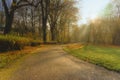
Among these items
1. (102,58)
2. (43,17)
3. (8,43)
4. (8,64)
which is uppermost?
(43,17)

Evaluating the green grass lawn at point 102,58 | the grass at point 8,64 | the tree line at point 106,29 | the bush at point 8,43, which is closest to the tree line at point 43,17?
the tree line at point 106,29

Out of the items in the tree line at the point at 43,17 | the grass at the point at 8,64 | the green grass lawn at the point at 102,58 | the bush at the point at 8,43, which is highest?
the tree line at the point at 43,17

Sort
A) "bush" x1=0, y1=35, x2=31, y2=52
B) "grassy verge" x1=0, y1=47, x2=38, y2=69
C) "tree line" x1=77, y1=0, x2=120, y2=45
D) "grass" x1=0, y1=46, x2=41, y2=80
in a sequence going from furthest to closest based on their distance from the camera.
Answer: "tree line" x1=77, y1=0, x2=120, y2=45 < "bush" x1=0, y1=35, x2=31, y2=52 < "grassy verge" x1=0, y1=47, x2=38, y2=69 < "grass" x1=0, y1=46, x2=41, y2=80

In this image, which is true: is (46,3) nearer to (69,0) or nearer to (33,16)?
(69,0)

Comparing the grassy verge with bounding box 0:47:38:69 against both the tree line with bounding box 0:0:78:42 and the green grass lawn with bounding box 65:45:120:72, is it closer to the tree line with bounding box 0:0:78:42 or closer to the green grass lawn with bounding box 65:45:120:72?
the green grass lawn with bounding box 65:45:120:72

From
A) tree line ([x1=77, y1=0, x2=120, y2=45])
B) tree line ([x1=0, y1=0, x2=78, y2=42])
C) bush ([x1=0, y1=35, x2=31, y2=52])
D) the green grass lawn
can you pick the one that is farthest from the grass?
tree line ([x1=77, y1=0, x2=120, y2=45])

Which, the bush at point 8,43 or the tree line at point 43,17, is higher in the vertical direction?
the tree line at point 43,17

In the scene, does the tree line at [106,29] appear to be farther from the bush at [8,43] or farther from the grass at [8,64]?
the grass at [8,64]

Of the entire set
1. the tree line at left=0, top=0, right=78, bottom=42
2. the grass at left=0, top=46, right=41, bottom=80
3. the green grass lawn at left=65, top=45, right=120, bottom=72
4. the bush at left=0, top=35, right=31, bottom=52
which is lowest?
the green grass lawn at left=65, top=45, right=120, bottom=72

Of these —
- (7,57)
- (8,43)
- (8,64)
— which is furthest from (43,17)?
(8,64)

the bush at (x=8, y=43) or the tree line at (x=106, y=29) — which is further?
the tree line at (x=106, y=29)

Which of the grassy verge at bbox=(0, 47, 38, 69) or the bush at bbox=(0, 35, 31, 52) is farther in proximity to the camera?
the bush at bbox=(0, 35, 31, 52)

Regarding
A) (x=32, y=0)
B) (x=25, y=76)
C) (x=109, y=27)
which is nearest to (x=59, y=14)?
(x=109, y=27)

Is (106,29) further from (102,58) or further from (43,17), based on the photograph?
(102,58)
